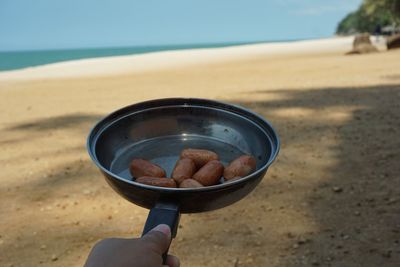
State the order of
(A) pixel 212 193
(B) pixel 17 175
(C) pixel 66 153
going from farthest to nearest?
1. (C) pixel 66 153
2. (B) pixel 17 175
3. (A) pixel 212 193

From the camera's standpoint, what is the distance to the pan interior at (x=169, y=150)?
1380mm

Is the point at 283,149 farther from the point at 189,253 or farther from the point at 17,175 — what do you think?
the point at 17,175

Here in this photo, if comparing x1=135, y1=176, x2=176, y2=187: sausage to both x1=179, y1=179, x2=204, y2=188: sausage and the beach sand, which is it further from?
the beach sand

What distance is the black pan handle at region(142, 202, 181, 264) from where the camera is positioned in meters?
1.00

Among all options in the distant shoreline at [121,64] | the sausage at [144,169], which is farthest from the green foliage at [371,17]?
the sausage at [144,169]

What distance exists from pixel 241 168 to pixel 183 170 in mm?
162

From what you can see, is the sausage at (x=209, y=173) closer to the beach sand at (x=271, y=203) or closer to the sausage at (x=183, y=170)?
the sausage at (x=183, y=170)

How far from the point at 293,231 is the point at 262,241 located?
6.9 inches

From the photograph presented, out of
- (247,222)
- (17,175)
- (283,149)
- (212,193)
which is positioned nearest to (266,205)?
(247,222)

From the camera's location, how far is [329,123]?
3.88 m

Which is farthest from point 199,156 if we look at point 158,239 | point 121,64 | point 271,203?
point 121,64

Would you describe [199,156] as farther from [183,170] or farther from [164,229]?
[164,229]

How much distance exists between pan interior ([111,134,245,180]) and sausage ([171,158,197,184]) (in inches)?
3.1

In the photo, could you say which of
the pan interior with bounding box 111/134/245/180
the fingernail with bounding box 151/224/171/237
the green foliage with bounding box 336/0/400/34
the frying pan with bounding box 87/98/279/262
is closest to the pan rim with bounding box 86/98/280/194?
the frying pan with bounding box 87/98/279/262
